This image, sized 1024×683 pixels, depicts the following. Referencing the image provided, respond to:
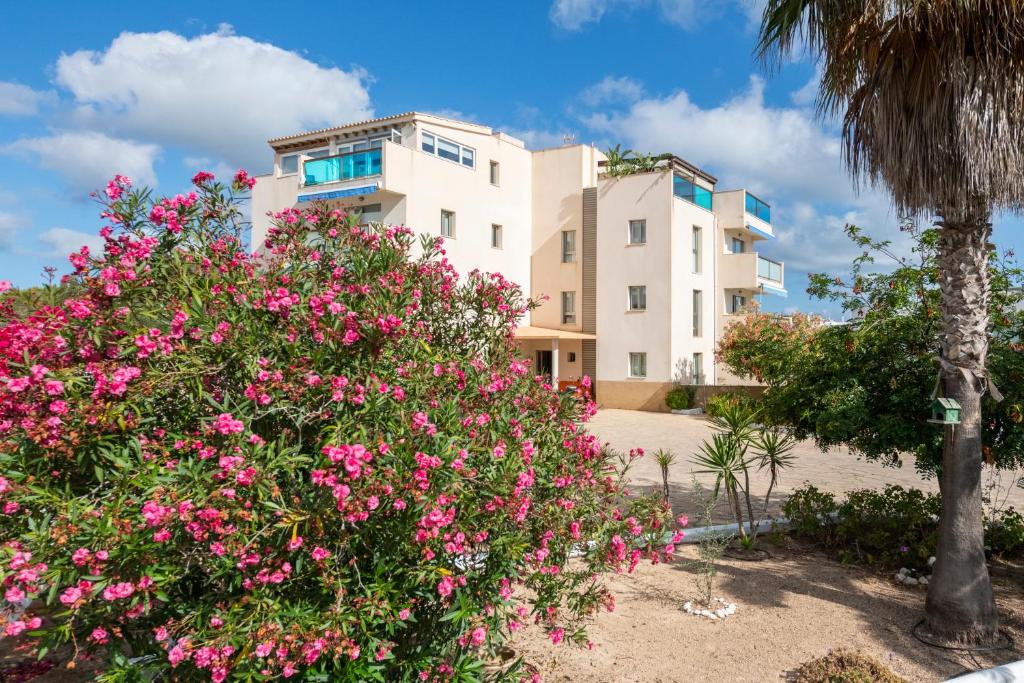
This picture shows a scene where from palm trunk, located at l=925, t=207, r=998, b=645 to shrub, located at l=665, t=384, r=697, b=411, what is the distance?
2263 centimetres

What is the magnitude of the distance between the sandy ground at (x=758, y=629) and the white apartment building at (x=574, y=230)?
20744 millimetres

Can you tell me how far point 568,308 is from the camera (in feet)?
107

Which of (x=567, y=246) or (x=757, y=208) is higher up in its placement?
(x=757, y=208)

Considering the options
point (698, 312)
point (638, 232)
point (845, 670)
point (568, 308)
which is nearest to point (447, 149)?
point (638, 232)

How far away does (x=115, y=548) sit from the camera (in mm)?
2812

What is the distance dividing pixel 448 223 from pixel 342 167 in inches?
182

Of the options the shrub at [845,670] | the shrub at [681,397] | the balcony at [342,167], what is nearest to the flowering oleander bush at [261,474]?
the shrub at [845,670]

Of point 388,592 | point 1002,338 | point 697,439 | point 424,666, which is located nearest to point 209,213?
point 388,592

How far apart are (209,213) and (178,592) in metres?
2.13

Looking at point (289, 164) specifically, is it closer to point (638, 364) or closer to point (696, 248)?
point (638, 364)

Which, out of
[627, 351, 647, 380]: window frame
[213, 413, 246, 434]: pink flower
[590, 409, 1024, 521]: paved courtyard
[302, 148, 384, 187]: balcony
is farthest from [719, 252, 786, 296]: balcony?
[213, 413, 246, 434]: pink flower

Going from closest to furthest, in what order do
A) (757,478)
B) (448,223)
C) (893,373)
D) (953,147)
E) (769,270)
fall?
(953,147) < (893,373) < (757,478) < (448,223) < (769,270)

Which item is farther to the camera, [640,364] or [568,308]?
[568,308]

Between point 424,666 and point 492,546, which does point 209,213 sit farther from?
point 424,666
